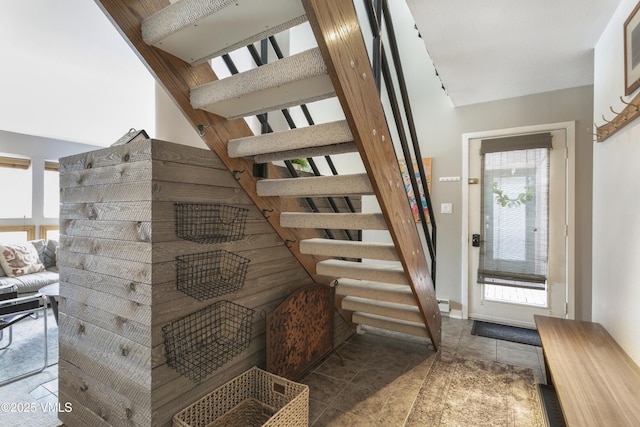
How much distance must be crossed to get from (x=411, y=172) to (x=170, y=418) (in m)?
1.79

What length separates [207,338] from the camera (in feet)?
5.65

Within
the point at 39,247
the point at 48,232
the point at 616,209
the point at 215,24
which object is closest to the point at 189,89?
the point at 215,24

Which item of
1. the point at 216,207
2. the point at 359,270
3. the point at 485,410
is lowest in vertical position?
the point at 485,410

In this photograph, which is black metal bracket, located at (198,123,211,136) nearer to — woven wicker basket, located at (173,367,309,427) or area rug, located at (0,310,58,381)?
woven wicker basket, located at (173,367,309,427)

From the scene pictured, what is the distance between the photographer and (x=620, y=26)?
1921 mm

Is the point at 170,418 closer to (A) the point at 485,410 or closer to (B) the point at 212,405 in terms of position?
(B) the point at 212,405

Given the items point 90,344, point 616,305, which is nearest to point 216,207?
point 90,344

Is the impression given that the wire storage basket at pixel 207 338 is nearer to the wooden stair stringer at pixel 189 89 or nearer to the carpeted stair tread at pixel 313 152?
the wooden stair stringer at pixel 189 89

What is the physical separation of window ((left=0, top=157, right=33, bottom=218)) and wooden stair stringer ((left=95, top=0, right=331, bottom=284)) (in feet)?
17.0

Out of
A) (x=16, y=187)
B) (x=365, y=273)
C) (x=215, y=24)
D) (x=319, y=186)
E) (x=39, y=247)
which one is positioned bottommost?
(x=39, y=247)

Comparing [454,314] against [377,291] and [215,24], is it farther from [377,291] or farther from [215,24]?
[215,24]

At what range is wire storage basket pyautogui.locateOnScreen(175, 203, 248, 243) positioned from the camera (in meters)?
1.58

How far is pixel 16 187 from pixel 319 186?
18.9 feet

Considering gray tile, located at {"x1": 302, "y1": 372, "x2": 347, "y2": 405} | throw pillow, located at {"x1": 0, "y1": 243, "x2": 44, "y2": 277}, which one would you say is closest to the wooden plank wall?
gray tile, located at {"x1": 302, "y1": 372, "x2": 347, "y2": 405}
